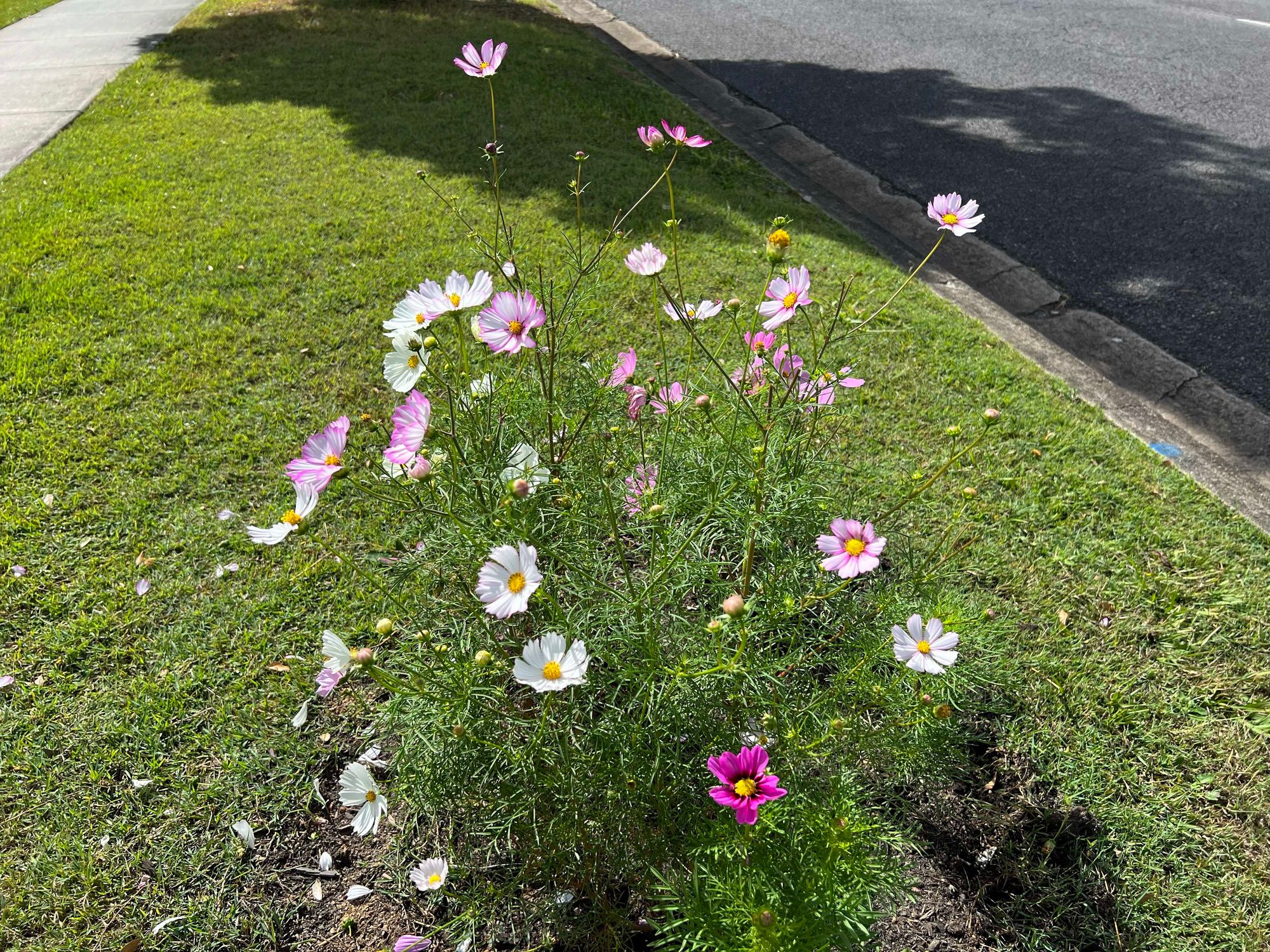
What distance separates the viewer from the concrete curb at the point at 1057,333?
288cm

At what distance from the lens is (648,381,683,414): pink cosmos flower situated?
163 centimetres

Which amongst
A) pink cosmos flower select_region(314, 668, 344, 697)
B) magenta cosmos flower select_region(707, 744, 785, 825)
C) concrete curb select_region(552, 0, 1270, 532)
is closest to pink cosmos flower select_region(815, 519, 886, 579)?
magenta cosmos flower select_region(707, 744, 785, 825)

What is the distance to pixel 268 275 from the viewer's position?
12.4ft

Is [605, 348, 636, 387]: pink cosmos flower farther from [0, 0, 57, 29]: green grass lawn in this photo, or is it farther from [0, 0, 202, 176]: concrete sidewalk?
[0, 0, 57, 29]: green grass lawn

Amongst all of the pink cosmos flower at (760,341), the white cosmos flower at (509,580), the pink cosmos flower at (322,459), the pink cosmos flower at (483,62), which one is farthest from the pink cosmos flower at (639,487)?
the pink cosmos flower at (483,62)

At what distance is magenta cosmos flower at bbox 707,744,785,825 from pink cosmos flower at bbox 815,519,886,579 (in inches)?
11.6

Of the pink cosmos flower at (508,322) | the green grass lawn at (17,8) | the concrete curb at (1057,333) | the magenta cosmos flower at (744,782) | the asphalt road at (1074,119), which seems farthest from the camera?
the green grass lawn at (17,8)

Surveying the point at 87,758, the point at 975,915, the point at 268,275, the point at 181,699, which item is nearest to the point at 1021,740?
the point at 975,915

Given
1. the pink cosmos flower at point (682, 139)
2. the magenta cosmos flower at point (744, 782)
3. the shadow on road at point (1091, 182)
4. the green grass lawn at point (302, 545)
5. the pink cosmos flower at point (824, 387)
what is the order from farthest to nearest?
the shadow on road at point (1091, 182)
the green grass lawn at point (302, 545)
the pink cosmos flower at point (824, 387)
the pink cosmos flower at point (682, 139)
the magenta cosmos flower at point (744, 782)

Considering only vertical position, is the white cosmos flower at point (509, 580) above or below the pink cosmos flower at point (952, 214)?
below

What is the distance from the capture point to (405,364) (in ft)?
4.68

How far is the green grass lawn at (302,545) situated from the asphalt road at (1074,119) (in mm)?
596

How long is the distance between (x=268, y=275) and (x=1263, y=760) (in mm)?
3964

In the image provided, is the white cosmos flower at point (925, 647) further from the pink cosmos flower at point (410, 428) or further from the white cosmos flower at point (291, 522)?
the white cosmos flower at point (291, 522)
